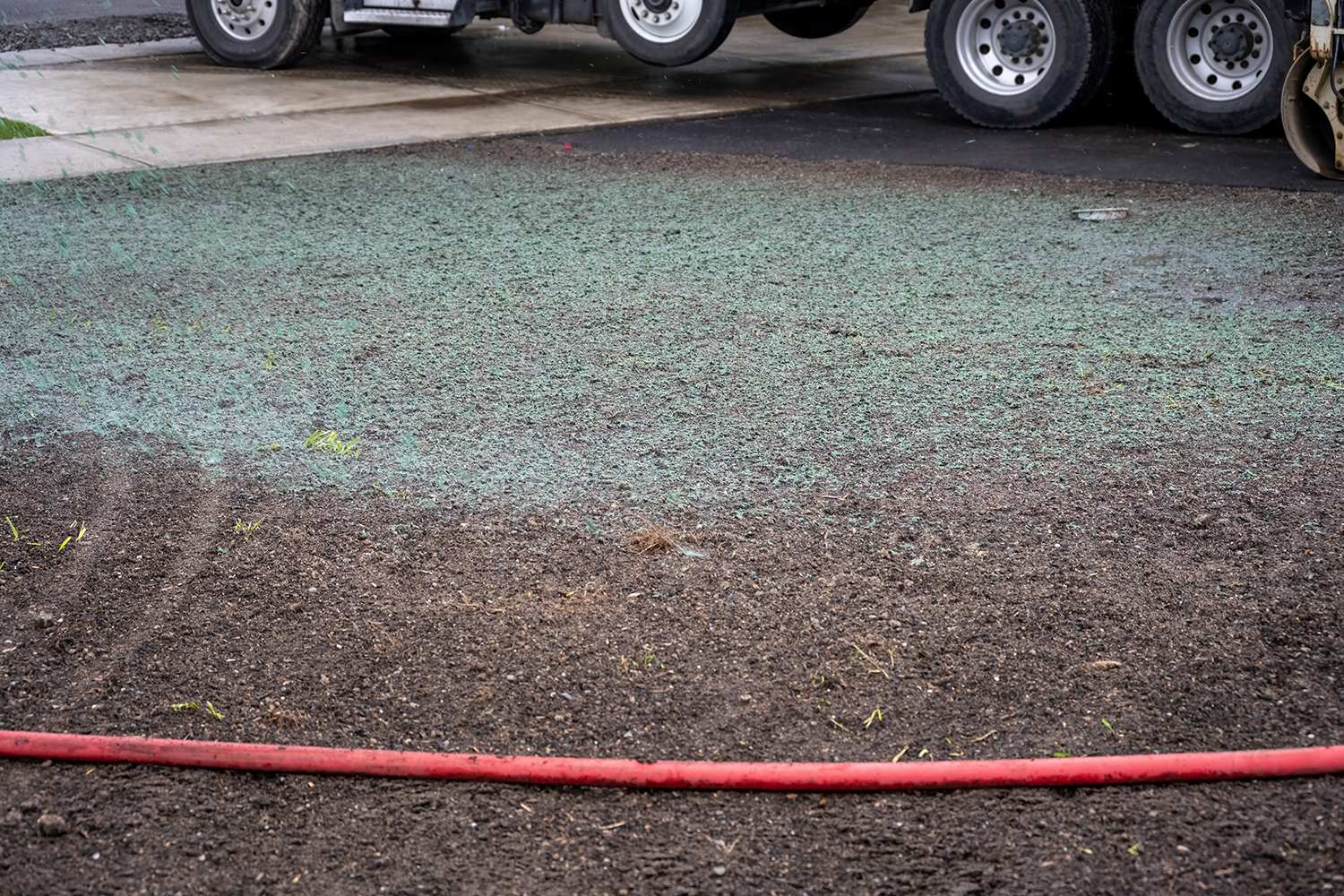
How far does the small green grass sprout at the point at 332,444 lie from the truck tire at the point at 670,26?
5984 mm

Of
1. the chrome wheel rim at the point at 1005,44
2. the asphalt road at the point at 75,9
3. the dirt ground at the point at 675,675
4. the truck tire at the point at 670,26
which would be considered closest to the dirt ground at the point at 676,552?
the dirt ground at the point at 675,675

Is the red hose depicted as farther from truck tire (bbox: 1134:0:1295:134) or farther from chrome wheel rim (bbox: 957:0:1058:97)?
chrome wheel rim (bbox: 957:0:1058:97)

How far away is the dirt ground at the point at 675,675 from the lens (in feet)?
6.88

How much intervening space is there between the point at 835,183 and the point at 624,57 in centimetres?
552

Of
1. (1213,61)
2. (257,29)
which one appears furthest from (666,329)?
(257,29)

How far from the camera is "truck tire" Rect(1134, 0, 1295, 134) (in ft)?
24.1

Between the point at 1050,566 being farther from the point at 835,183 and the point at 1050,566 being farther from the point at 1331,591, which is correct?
the point at 835,183

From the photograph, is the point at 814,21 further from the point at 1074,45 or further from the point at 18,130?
the point at 18,130

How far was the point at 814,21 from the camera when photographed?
1123 cm

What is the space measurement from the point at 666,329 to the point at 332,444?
1.45 meters

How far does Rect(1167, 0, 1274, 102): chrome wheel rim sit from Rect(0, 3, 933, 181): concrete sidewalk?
2726 mm

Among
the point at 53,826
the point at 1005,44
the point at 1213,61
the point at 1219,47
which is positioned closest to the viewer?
the point at 53,826

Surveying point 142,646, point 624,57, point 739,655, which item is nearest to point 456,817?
point 739,655

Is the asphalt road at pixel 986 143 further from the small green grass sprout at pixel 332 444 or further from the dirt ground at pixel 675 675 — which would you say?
the small green grass sprout at pixel 332 444
